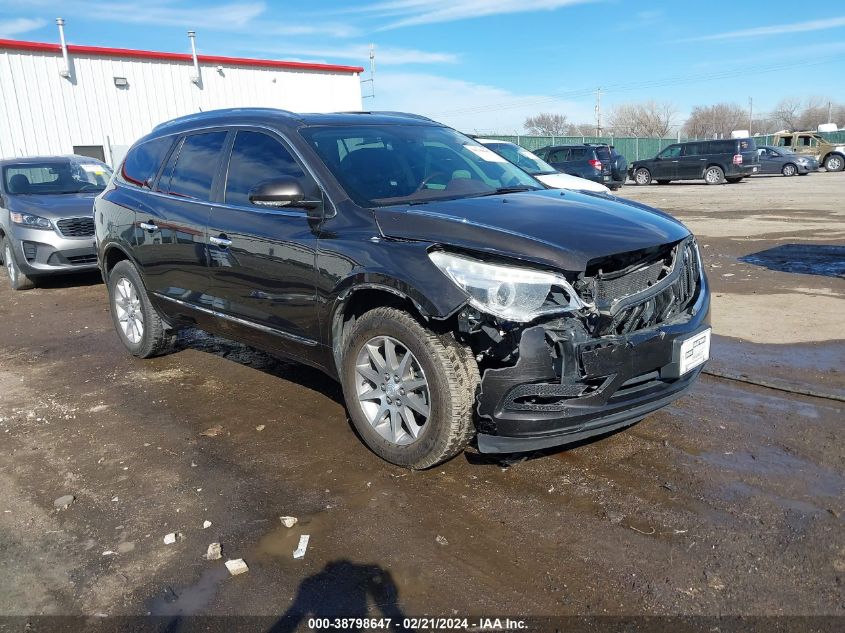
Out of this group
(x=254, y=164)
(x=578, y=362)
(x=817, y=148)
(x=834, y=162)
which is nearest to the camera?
(x=578, y=362)

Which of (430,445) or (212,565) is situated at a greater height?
(430,445)

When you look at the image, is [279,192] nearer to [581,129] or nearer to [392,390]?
[392,390]

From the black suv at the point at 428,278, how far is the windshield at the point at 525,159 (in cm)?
566

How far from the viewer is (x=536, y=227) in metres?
3.36

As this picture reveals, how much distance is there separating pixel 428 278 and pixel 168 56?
20.8 metres

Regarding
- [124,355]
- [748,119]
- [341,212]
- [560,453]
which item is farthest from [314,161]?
[748,119]

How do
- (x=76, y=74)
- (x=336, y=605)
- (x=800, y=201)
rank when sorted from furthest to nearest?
(x=76, y=74)
(x=800, y=201)
(x=336, y=605)

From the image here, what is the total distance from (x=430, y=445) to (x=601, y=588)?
41.6 inches

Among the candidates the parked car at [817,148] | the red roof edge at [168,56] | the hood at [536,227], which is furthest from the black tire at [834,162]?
the hood at [536,227]

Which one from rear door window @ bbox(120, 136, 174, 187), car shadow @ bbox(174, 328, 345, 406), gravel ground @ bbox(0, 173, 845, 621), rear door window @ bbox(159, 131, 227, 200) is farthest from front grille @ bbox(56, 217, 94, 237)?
rear door window @ bbox(159, 131, 227, 200)

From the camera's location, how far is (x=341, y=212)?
12.3 feet

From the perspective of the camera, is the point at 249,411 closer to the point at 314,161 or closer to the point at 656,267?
the point at 314,161

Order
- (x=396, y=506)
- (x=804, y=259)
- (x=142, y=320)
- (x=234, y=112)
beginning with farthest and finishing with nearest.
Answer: (x=804, y=259)
(x=142, y=320)
(x=234, y=112)
(x=396, y=506)

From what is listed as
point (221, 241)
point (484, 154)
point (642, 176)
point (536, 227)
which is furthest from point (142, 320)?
point (642, 176)
